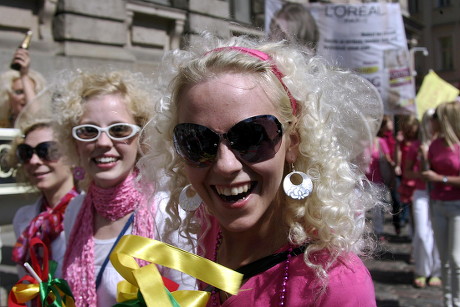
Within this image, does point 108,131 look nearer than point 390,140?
Yes

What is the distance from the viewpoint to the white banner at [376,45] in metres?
6.18

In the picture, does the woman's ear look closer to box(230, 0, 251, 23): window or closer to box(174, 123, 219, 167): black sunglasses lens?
box(174, 123, 219, 167): black sunglasses lens

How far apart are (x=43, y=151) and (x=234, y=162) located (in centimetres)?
193

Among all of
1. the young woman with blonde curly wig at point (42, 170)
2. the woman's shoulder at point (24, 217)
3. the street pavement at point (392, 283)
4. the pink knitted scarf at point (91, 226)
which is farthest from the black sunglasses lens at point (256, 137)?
the street pavement at point (392, 283)

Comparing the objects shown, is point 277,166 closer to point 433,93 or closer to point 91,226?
point 91,226

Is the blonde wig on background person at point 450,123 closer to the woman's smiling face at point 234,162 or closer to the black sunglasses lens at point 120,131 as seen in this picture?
the black sunglasses lens at point 120,131

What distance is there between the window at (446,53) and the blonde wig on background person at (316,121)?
28.0 meters

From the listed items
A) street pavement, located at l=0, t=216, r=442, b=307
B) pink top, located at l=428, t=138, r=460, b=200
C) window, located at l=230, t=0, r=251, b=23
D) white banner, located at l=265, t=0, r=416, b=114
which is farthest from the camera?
window, located at l=230, t=0, r=251, b=23

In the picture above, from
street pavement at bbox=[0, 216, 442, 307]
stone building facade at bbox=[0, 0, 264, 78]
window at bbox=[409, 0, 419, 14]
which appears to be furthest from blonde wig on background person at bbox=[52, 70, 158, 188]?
window at bbox=[409, 0, 419, 14]

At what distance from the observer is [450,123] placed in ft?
15.3

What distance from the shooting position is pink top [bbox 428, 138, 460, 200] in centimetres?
460

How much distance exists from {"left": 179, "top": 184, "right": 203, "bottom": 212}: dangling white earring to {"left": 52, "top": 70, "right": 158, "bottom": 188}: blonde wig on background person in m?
0.79

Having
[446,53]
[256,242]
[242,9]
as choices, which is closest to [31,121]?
[256,242]

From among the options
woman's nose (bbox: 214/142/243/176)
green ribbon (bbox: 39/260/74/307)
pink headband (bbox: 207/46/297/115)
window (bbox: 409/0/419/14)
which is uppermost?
window (bbox: 409/0/419/14)
